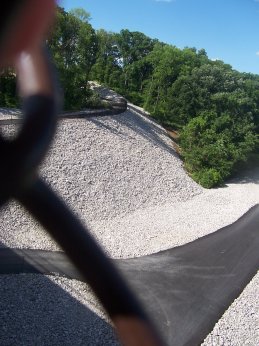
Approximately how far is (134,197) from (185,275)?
6420 mm

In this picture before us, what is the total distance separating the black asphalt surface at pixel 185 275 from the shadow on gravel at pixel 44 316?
57 cm

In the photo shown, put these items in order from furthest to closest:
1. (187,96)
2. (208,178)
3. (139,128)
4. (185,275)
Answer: (187,96)
(139,128)
(208,178)
(185,275)

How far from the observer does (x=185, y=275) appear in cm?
1144

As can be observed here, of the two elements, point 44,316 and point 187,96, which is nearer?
point 44,316

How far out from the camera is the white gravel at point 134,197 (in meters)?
12.3

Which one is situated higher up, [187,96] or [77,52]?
[77,52]

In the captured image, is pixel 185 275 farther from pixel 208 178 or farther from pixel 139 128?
pixel 139 128

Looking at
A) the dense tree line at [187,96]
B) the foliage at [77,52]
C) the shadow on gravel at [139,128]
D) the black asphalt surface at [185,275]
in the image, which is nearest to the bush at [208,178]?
the dense tree line at [187,96]

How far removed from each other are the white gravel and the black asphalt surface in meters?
0.41

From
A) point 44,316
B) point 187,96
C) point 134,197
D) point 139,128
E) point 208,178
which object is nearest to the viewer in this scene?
point 44,316

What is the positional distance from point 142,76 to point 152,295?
92.5 feet

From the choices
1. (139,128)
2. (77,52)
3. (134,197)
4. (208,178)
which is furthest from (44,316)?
(77,52)

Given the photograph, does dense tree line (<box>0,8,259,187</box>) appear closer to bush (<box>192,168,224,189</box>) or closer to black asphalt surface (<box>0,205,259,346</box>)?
bush (<box>192,168,224,189</box>)

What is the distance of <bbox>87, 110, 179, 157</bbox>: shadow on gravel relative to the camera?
21.9m
